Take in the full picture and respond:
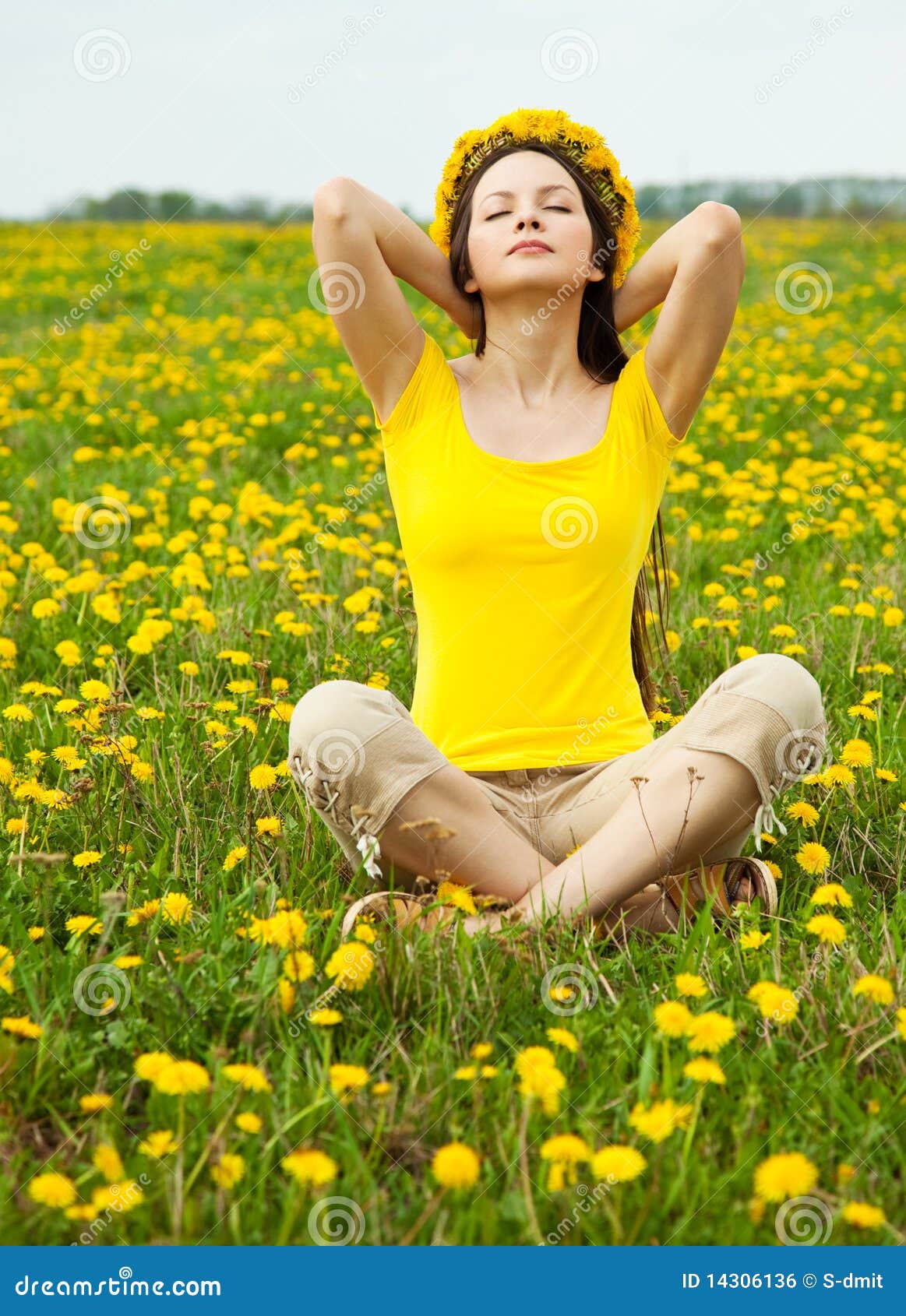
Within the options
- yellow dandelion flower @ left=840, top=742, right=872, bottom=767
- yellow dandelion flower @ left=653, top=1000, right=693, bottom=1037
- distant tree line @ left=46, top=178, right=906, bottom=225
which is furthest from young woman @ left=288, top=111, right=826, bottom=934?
distant tree line @ left=46, top=178, right=906, bottom=225

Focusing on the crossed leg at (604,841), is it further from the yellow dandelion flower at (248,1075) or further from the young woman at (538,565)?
the yellow dandelion flower at (248,1075)

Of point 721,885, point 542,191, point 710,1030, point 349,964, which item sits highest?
point 542,191

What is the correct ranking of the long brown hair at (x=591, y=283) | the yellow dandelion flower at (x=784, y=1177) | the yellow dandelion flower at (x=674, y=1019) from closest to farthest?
the yellow dandelion flower at (x=784, y=1177)
the yellow dandelion flower at (x=674, y=1019)
the long brown hair at (x=591, y=283)

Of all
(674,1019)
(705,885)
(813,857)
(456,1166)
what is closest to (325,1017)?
(456,1166)

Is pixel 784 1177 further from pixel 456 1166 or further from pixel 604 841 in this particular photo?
pixel 604 841

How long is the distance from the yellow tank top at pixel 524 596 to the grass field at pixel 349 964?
1.25 ft

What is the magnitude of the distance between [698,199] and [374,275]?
10.9 m

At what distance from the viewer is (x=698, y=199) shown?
40.5 feet

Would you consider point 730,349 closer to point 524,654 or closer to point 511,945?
point 524,654

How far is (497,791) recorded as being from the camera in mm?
2344

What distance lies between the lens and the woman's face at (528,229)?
95.4 inches

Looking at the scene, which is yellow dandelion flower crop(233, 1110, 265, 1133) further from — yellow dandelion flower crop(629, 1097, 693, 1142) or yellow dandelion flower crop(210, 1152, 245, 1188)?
yellow dandelion flower crop(629, 1097, 693, 1142)

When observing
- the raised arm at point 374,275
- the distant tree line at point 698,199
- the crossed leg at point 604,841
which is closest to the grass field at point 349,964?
the crossed leg at point 604,841

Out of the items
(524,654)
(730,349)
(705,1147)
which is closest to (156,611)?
(524,654)
